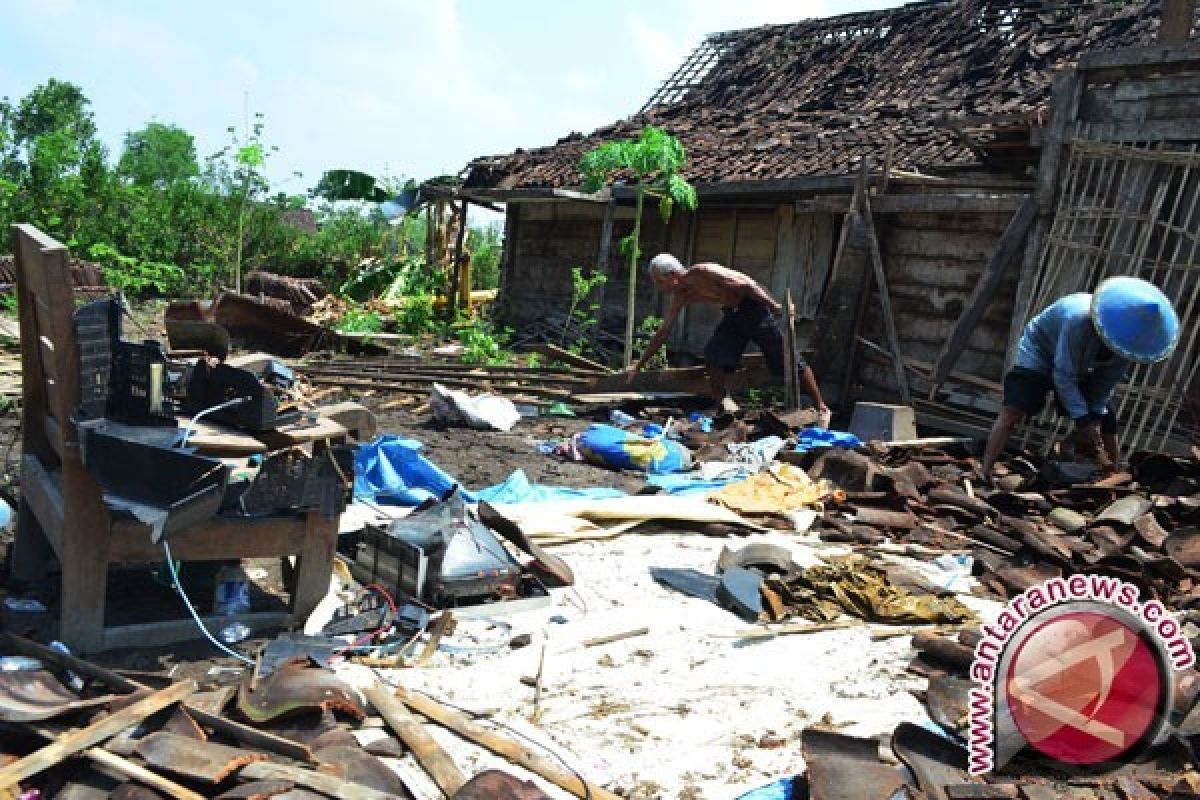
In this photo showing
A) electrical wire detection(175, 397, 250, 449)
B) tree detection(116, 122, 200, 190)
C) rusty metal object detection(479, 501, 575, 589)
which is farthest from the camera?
tree detection(116, 122, 200, 190)

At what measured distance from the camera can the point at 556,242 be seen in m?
17.5

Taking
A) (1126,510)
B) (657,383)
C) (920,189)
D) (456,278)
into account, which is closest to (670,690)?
(1126,510)

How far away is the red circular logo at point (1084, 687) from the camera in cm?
285

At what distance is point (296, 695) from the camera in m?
3.36

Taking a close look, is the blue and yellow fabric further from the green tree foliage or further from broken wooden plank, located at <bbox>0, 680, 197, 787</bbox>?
the green tree foliage

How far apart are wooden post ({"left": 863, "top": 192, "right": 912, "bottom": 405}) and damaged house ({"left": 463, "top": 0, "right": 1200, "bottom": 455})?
0.03m

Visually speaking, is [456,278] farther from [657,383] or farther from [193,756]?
[193,756]

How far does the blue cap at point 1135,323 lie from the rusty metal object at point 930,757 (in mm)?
3928

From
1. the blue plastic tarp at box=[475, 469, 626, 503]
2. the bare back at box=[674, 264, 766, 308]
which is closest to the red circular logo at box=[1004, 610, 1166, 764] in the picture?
the blue plastic tarp at box=[475, 469, 626, 503]

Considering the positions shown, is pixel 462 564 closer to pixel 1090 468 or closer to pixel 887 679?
pixel 887 679

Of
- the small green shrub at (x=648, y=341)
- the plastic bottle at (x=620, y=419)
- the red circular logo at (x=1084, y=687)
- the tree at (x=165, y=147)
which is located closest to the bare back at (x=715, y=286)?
the plastic bottle at (x=620, y=419)

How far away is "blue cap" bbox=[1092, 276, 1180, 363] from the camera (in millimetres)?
6367

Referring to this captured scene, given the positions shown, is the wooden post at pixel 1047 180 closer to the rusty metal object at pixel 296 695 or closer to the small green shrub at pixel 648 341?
the small green shrub at pixel 648 341

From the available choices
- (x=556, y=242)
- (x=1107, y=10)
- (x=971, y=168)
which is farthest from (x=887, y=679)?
(x=556, y=242)
